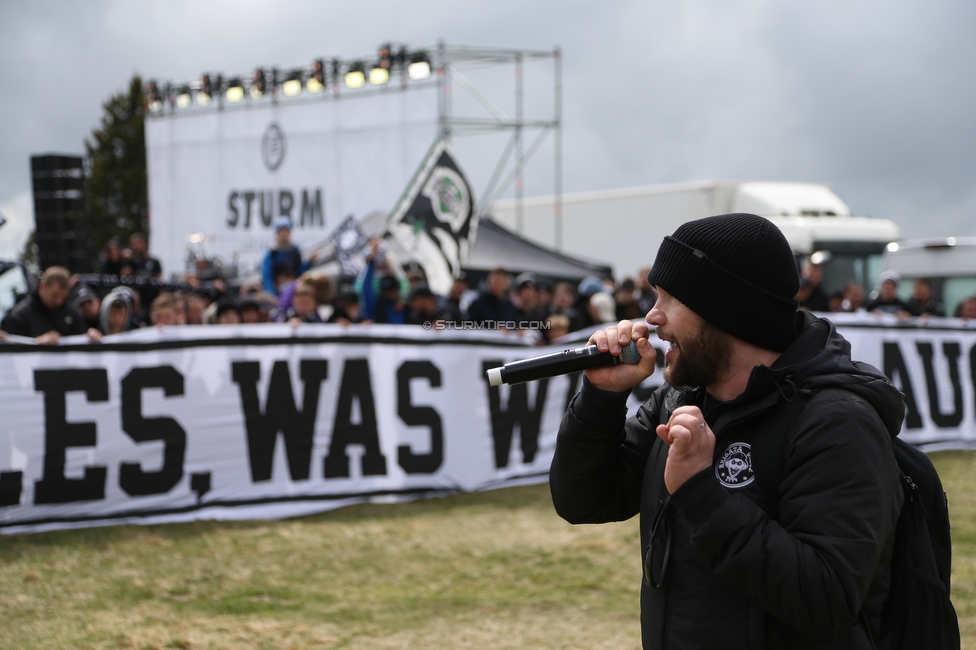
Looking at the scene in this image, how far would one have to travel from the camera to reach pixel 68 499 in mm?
6957

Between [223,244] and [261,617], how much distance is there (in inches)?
832

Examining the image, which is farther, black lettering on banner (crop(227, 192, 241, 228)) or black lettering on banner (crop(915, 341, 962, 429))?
black lettering on banner (crop(227, 192, 241, 228))

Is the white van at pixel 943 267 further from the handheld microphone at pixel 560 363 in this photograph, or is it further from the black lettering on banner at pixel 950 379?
the handheld microphone at pixel 560 363

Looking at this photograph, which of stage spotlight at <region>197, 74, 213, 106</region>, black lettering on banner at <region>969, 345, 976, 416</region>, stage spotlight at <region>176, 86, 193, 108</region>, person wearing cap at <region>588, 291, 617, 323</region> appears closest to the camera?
person wearing cap at <region>588, 291, 617, 323</region>

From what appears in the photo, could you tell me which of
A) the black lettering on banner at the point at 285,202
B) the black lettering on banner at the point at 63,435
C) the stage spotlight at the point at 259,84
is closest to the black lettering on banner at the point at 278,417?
the black lettering on banner at the point at 63,435

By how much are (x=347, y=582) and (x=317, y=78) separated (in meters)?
19.9

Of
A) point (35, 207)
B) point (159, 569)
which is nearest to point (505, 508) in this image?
point (159, 569)

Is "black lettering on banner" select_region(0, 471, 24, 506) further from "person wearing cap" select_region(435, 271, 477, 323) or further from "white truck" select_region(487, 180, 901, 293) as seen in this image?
"white truck" select_region(487, 180, 901, 293)

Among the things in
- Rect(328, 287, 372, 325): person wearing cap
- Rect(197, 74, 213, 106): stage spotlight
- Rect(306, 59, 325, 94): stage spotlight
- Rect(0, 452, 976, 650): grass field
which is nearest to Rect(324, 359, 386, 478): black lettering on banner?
Rect(0, 452, 976, 650): grass field

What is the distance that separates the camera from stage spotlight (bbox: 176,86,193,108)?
2662 centimetres

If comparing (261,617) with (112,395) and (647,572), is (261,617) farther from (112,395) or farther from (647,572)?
(647,572)

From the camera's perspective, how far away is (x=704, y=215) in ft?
64.4

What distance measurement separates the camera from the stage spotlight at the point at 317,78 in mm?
23719

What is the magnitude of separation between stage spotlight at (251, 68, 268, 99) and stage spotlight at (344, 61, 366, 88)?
2741 millimetres
